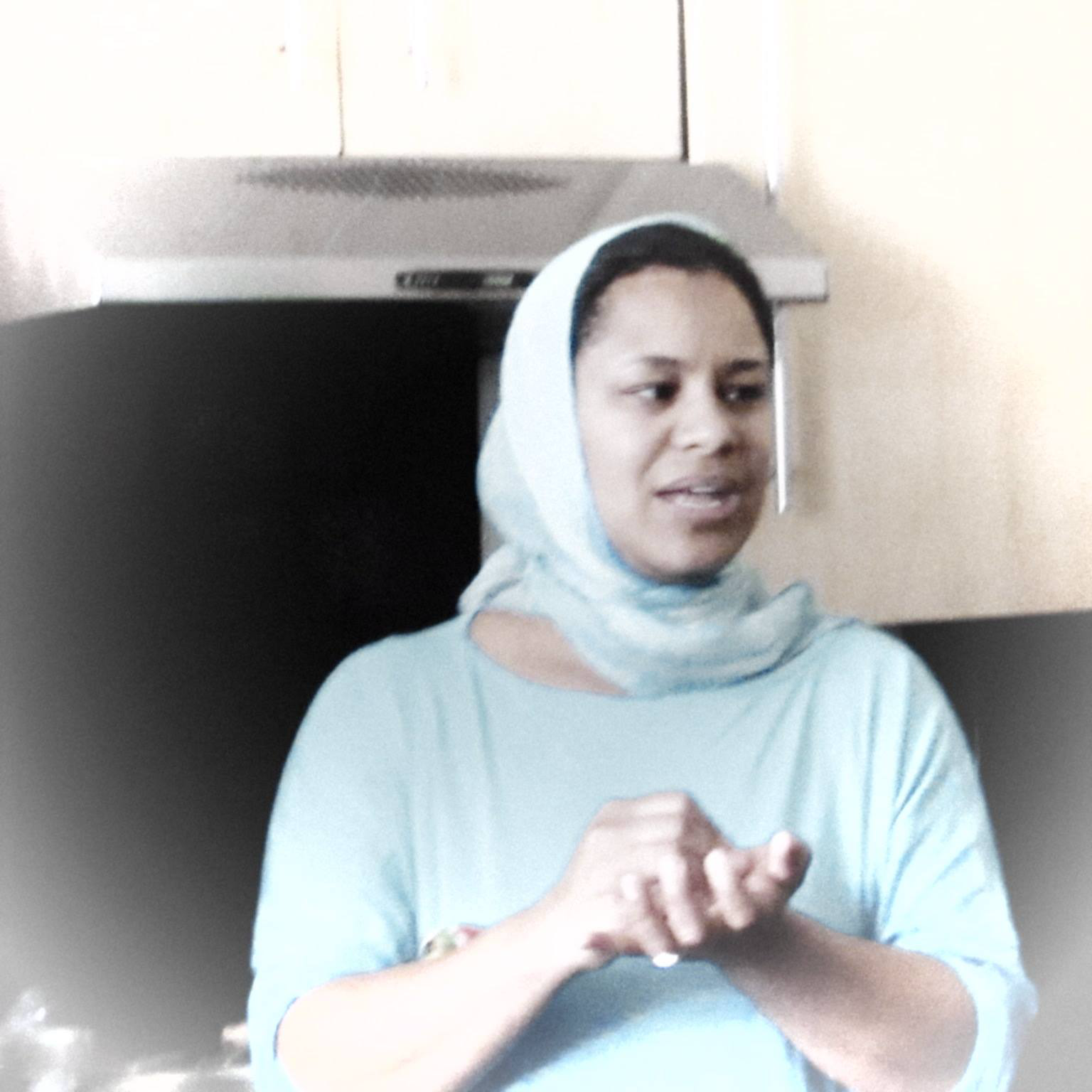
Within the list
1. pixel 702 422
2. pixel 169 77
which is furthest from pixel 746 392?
pixel 169 77

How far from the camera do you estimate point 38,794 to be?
830 millimetres

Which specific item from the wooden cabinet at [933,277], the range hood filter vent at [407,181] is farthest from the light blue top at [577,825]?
the range hood filter vent at [407,181]

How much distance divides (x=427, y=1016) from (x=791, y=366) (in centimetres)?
43

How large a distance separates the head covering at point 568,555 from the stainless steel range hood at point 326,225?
30 mm

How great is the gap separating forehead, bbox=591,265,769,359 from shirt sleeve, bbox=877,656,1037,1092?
9.2 inches

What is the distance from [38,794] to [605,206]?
1.49 ft

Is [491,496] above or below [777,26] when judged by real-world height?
below

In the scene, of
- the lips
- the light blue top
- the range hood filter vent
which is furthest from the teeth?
the range hood filter vent

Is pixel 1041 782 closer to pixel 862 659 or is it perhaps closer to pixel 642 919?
pixel 862 659

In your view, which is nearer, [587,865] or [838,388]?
[587,865]

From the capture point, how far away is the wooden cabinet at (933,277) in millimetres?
944

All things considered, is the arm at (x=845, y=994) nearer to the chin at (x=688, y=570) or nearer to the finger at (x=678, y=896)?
the finger at (x=678, y=896)

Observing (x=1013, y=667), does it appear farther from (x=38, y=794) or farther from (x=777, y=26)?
(x=38, y=794)

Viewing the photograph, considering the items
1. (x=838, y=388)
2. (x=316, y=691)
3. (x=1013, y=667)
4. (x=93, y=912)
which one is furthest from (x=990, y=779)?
(x=93, y=912)
